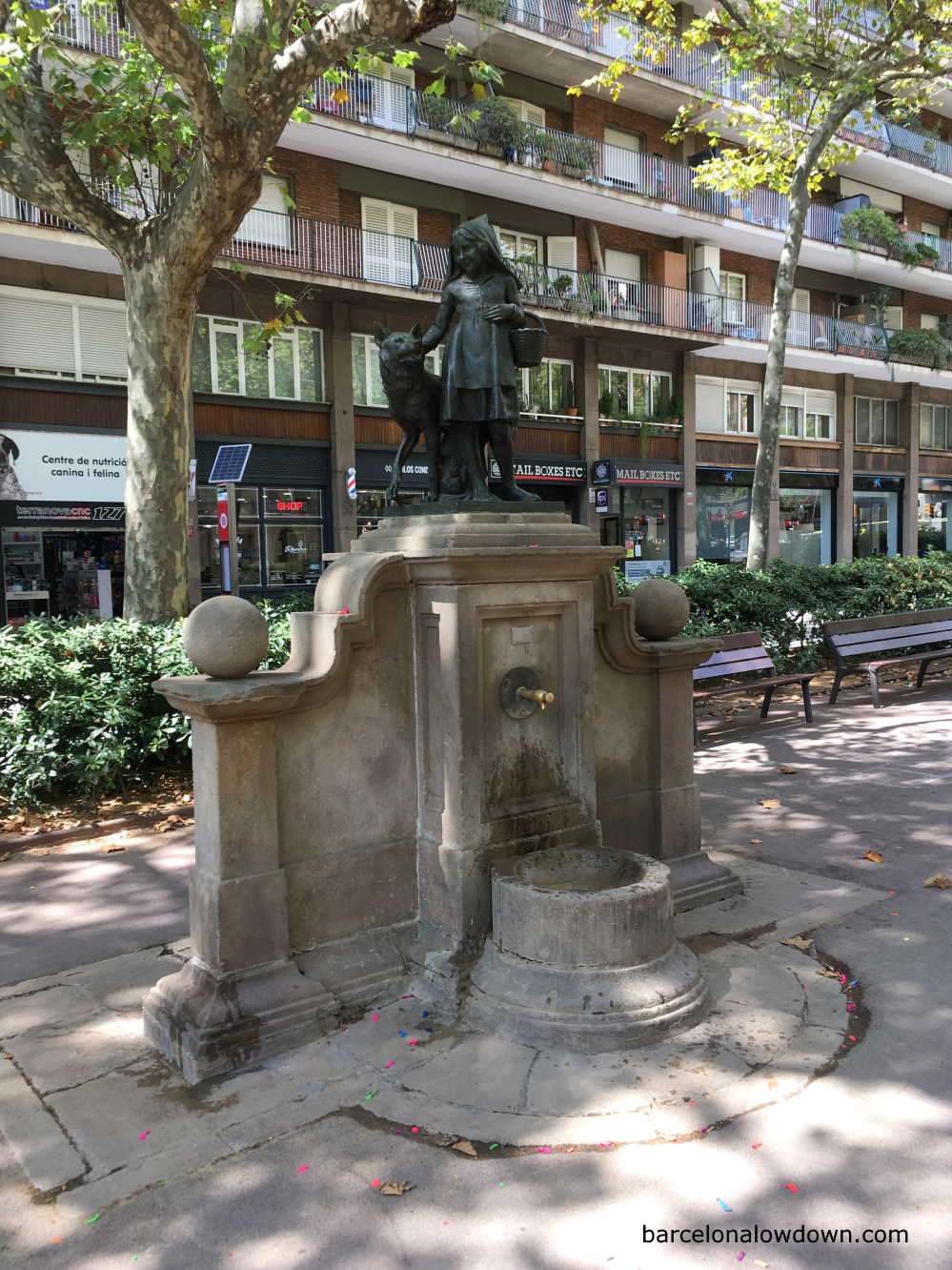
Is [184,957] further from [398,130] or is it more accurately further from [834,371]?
[834,371]

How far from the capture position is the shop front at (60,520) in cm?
1731

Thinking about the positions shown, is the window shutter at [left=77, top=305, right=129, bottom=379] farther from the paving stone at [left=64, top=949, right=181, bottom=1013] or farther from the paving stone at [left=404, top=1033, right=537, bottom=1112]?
the paving stone at [left=404, top=1033, right=537, bottom=1112]

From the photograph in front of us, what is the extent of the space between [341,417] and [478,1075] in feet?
60.6

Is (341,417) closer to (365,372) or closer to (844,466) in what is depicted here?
(365,372)

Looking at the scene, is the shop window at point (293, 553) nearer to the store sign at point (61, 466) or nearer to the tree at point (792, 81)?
the store sign at point (61, 466)

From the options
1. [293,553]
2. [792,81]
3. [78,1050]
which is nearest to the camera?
[78,1050]

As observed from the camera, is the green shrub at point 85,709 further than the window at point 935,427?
No

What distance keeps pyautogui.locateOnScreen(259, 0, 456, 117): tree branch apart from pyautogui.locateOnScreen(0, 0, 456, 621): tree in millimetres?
13

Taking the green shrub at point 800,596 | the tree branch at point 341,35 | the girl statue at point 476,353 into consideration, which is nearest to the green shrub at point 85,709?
the girl statue at point 476,353

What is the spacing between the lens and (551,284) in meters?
22.8

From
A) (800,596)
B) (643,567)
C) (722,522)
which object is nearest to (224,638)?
(800,596)

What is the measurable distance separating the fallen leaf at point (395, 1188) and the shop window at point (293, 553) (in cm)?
1827

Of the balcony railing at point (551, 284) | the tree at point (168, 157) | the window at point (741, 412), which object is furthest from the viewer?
the window at point (741, 412)

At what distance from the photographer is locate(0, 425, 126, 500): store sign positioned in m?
17.1
